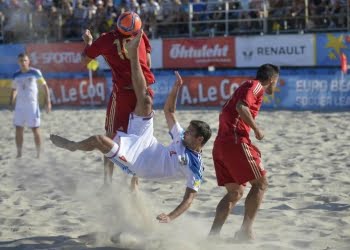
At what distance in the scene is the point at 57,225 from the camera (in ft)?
17.9

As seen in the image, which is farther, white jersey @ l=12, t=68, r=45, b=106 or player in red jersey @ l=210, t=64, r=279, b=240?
white jersey @ l=12, t=68, r=45, b=106

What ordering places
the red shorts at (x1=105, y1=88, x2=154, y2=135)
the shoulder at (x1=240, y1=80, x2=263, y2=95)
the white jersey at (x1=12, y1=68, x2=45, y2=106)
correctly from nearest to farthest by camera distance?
the shoulder at (x1=240, y1=80, x2=263, y2=95)
the red shorts at (x1=105, y1=88, x2=154, y2=135)
the white jersey at (x1=12, y1=68, x2=45, y2=106)

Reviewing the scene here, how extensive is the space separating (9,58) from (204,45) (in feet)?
20.6

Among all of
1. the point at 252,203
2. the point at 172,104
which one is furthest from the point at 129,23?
the point at 252,203

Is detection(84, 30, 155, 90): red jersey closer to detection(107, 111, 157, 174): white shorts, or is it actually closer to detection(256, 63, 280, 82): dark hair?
detection(107, 111, 157, 174): white shorts

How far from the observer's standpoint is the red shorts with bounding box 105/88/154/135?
214 inches

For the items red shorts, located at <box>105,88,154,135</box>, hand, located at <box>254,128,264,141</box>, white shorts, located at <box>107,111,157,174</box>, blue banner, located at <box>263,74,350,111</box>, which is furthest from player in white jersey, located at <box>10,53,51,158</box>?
blue banner, located at <box>263,74,350,111</box>

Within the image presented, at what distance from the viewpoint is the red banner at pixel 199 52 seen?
18562mm

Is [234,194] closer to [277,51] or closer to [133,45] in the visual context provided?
[133,45]

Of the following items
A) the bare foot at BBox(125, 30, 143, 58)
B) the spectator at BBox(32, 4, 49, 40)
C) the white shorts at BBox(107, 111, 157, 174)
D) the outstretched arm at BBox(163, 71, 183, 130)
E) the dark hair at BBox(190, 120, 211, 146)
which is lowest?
the white shorts at BBox(107, 111, 157, 174)

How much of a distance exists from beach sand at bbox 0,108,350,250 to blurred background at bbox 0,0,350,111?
21.6 feet

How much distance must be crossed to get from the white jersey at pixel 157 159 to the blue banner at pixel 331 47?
12.9 meters

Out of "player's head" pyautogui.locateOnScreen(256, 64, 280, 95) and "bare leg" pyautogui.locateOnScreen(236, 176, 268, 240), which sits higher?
"player's head" pyautogui.locateOnScreen(256, 64, 280, 95)

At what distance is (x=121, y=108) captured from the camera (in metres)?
5.45
